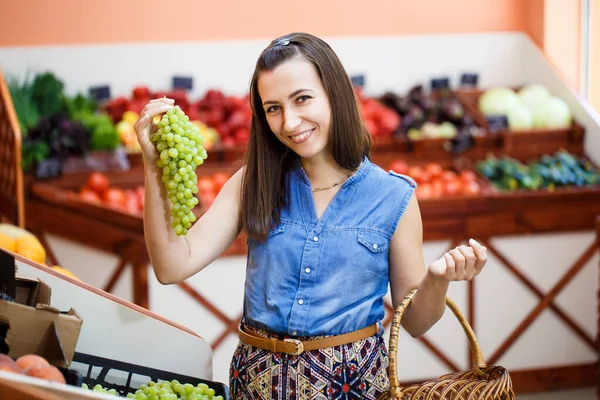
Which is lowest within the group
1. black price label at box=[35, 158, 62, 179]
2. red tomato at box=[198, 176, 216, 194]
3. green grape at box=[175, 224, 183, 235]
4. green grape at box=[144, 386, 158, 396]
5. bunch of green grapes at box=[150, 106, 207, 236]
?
red tomato at box=[198, 176, 216, 194]

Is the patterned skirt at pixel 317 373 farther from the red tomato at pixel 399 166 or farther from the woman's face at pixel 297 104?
the red tomato at pixel 399 166

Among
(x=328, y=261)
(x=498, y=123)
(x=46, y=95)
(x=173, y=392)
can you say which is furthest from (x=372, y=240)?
(x=46, y=95)

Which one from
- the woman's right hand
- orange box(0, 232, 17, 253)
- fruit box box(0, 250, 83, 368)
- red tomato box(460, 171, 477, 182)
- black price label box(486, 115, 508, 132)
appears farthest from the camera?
black price label box(486, 115, 508, 132)

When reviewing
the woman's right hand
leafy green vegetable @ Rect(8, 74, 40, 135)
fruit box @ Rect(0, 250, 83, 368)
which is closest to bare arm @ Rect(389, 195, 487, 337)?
the woman's right hand

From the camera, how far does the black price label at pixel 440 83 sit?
545 centimetres

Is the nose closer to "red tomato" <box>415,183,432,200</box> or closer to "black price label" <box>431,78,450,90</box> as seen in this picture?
"red tomato" <box>415,183,432,200</box>

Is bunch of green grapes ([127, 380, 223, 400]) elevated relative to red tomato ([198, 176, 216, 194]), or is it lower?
elevated

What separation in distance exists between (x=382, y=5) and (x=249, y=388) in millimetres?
4196

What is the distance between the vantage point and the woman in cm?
166

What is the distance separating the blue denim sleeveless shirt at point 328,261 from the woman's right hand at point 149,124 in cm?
31

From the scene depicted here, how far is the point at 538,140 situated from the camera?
16.0ft

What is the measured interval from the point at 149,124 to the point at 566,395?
3282mm

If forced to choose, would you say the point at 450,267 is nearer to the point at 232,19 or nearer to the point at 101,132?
the point at 101,132

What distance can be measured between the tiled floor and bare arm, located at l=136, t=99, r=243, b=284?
111 inches
